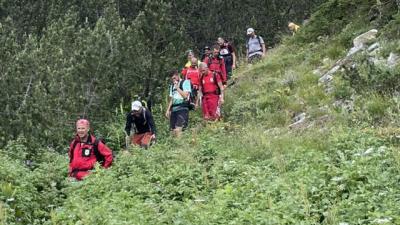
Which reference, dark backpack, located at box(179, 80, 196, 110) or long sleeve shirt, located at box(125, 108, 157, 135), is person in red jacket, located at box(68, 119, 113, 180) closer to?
long sleeve shirt, located at box(125, 108, 157, 135)

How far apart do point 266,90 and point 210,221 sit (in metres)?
8.04

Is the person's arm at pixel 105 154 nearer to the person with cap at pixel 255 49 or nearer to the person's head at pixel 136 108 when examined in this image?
the person's head at pixel 136 108

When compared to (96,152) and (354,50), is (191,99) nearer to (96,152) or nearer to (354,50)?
(354,50)

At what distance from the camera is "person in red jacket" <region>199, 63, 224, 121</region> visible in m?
12.1

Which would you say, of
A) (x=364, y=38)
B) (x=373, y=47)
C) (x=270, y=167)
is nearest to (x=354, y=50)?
(x=364, y=38)

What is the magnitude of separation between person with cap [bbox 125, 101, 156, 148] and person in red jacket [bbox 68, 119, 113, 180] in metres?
1.90

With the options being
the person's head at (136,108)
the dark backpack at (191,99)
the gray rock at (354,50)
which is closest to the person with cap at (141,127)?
the person's head at (136,108)

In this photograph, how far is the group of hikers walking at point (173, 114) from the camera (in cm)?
845

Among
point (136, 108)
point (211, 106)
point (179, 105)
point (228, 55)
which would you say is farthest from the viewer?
A: point (228, 55)

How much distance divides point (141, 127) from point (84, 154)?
7.54 ft

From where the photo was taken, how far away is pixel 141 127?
10.6m

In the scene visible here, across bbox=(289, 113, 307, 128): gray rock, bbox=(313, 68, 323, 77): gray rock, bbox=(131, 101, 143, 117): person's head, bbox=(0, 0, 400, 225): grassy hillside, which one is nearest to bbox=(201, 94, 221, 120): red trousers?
bbox=(0, 0, 400, 225): grassy hillside

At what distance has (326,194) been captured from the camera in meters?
5.90

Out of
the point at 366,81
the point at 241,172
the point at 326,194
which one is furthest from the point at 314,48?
the point at 326,194
